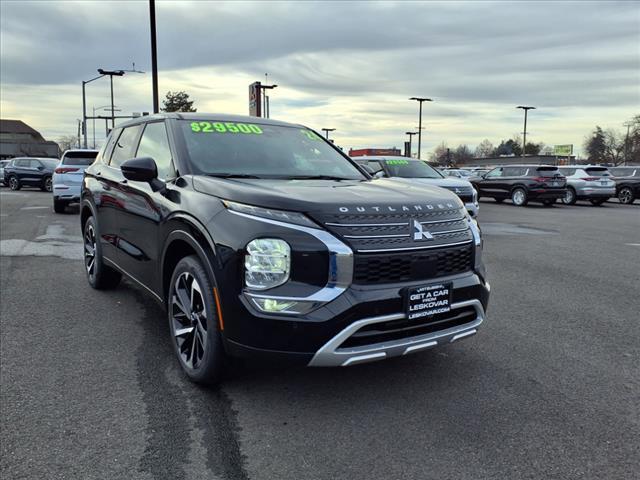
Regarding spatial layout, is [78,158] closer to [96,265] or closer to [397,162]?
[397,162]

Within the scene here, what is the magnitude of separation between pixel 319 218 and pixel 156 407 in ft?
4.94

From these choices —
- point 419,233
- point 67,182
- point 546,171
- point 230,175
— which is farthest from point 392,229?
point 546,171

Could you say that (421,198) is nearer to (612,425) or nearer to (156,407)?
(612,425)

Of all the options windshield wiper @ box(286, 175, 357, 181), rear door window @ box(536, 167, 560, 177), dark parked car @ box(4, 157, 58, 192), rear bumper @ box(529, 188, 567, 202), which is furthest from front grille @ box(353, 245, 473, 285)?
dark parked car @ box(4, 157, 58, 192)

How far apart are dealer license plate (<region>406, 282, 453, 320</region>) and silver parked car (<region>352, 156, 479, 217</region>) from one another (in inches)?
371

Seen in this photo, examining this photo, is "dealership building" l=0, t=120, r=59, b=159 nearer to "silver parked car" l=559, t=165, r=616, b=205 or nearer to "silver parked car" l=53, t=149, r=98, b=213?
"silver parked car" l=53, t=149, r=98, b=213

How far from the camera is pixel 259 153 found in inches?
168

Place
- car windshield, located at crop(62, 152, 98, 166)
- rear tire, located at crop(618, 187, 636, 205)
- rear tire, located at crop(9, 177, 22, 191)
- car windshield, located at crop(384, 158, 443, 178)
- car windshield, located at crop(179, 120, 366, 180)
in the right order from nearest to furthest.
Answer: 1. car windshield, located at crop(179, 120, 366, 180)
2. car windshield, located at crop(384, 158, 443, 178)
3. car windshield, located at crop(62, 152, 98, 166)
4. rear tire, located at crop(618, 187, 636, 205)
5. rear tire, located at crop(9, 177, 22, 191)

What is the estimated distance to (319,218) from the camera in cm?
300

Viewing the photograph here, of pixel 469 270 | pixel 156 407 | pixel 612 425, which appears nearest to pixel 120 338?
pixel 156 407

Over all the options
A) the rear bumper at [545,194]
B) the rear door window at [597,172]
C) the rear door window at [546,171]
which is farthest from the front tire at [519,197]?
the rear door window at [597,172]

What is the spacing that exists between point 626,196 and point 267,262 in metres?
25.6

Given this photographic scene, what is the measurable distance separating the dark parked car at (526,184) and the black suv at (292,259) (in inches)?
732

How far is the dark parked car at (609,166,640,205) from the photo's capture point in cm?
2369
